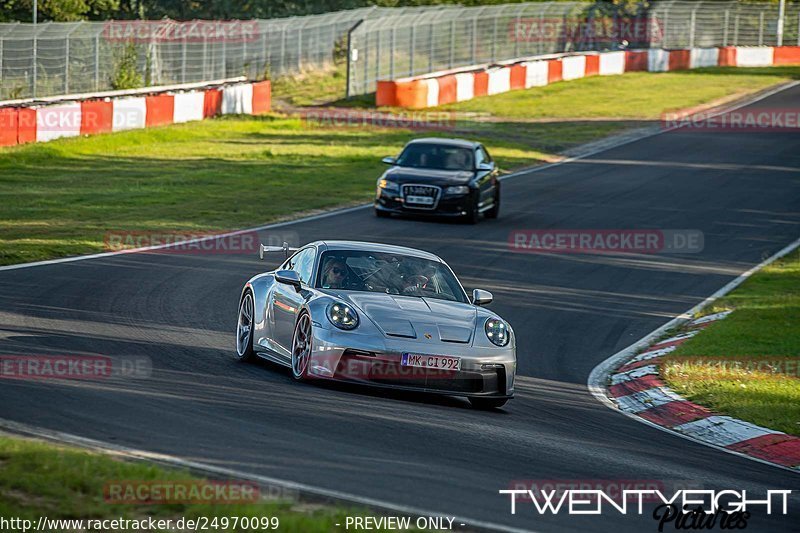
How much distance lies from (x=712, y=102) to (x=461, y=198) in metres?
28.8

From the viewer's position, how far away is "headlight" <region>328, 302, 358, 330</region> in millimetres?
10148

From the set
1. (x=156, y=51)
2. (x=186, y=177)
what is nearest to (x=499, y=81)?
(x=156, y=51)

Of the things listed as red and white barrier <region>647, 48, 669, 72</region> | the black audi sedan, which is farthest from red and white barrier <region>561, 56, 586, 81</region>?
the black audi sedan

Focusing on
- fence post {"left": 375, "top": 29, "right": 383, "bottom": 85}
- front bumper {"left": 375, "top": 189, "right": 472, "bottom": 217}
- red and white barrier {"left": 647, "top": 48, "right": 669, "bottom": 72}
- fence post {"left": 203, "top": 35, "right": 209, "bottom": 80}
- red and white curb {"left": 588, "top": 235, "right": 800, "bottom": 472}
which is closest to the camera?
red and white curb {"left": 588, "top": 235, "right": 800, "bottom": 472}

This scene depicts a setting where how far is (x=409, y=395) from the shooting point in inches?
420

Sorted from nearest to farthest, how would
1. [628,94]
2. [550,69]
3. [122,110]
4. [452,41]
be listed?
[122,110] < [628,94] < [550,69] < [452,41]

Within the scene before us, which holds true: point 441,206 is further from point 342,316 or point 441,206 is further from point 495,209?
point 342,316

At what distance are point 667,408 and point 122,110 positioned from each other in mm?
25051

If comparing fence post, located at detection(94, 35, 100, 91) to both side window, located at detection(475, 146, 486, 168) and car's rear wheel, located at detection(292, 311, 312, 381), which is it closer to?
side window, located at detection(475, 146, 486, 168)

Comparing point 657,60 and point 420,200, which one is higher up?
point 657,60

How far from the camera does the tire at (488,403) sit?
10371 mm

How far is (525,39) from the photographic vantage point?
60312 mm

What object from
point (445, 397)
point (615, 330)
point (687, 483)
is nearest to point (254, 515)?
point (687, 483)

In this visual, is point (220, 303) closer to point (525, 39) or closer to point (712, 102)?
point (712, 102)
